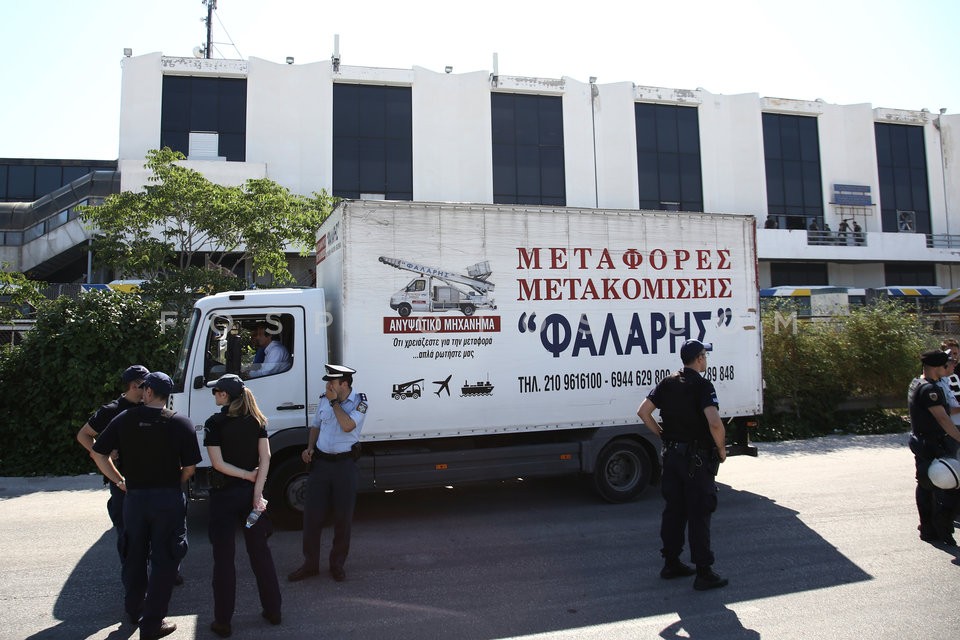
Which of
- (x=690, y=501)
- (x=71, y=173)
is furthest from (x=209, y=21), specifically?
(x=690, y=501)

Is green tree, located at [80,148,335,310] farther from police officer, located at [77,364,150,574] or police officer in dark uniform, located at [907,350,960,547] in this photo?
police officer in dark uniform, located at [907,350,960,547]

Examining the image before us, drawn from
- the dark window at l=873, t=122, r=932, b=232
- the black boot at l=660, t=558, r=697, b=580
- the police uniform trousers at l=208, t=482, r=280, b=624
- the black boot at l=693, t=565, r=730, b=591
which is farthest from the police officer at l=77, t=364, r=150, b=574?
the dark window at l=873, t=122, r=932, b=232

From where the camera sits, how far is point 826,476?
8.62 metres

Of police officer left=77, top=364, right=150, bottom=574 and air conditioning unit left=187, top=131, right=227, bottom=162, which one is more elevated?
air conditioning unit left=187, top=131, right=227, bottom=162

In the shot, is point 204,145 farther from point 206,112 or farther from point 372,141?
point 372,141

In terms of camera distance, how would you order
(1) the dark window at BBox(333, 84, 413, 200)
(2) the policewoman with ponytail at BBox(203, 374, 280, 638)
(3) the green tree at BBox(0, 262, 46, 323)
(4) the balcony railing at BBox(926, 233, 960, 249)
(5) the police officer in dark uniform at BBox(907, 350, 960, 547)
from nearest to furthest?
(2) the policewoman with ponytail at BBox(203, 374, 280, 638) → (5) the police officer in dark uniform at BBox(907, 350, 960, 547) → (3) the green tree at BBox(0, 262, 46, 323) → (1) the dark window at BBox(333, 84, 413, 200) → (4) the balcony railing at BBox(926, 233, 960, 249)

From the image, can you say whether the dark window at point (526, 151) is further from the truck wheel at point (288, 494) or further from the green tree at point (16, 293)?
the truck wheel at point (288, 494)

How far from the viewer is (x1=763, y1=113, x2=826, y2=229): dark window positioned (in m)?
34.8

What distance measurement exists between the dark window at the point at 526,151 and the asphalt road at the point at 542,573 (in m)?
24.1

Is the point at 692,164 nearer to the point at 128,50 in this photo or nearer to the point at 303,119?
the point at 303,119

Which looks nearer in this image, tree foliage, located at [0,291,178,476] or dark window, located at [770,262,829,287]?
tree foliage, located at [0,291,178,476]

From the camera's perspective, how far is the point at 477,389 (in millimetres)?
6875

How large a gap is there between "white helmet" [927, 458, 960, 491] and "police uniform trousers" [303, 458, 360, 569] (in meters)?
5.09

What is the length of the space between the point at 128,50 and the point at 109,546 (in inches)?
1155
